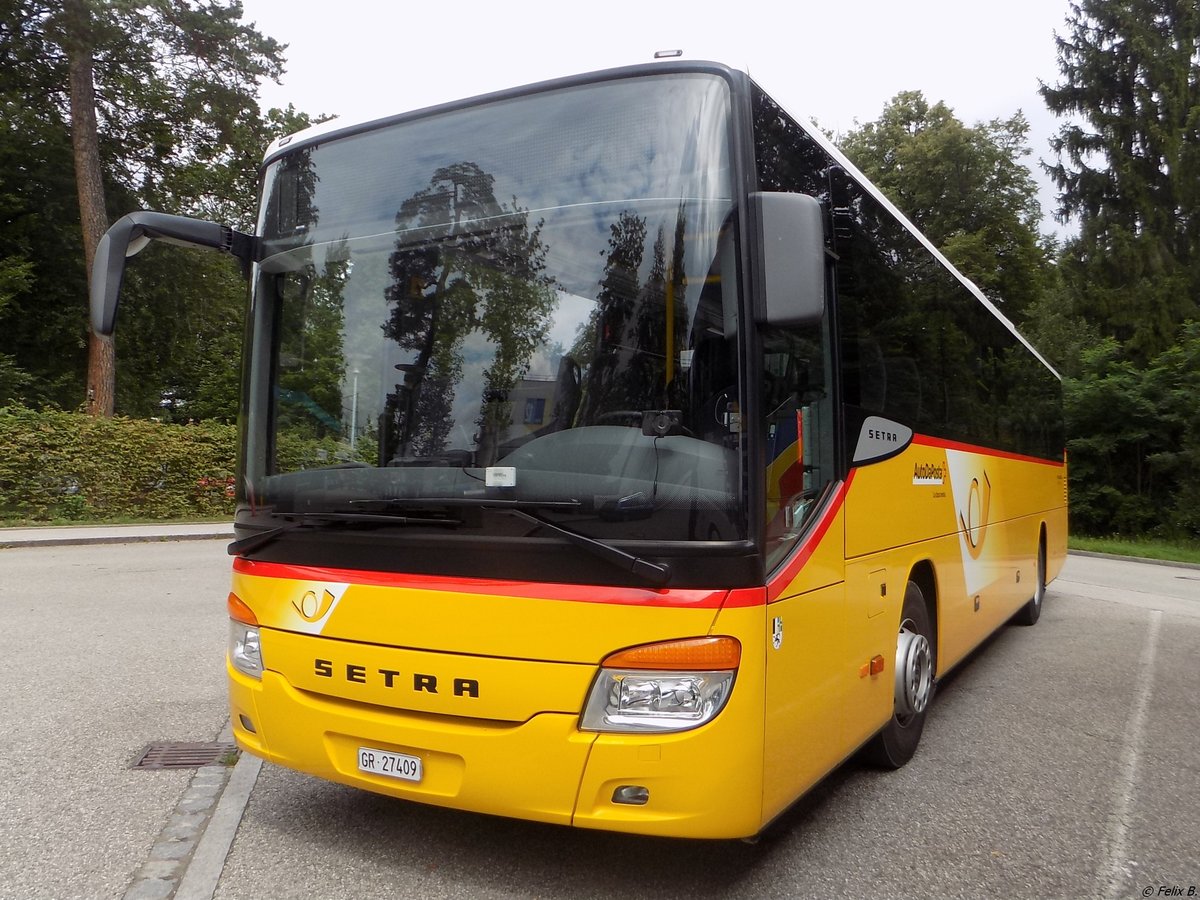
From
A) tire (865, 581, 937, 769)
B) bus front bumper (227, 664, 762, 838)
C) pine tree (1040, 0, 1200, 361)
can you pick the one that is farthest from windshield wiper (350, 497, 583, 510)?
pine tree (1040, 0, 1200, 361)

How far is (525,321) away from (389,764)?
1.61 metres

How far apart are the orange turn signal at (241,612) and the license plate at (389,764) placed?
748 mm

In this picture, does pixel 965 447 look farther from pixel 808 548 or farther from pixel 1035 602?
pixel 1035 602

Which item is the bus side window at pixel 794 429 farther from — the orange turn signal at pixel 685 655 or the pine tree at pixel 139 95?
the pine tree at pixel 139 95

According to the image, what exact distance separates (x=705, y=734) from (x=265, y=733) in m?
1.75

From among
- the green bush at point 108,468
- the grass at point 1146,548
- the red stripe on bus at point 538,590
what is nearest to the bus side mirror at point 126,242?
the red stripe on bus at point 538,590

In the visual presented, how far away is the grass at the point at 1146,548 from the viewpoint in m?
21.0

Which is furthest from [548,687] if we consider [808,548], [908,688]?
[908,688]

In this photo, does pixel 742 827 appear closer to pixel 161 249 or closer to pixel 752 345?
pixel 752 345

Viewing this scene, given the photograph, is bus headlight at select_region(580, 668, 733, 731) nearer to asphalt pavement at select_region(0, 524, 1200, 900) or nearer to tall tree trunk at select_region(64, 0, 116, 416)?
asphalt pavement at select_region(0, 524, 1200, 900)

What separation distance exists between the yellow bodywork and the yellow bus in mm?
11

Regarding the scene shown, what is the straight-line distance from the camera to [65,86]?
27.1 meters

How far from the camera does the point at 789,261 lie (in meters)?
3.26

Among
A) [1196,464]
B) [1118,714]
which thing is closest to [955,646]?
[1118,714]
